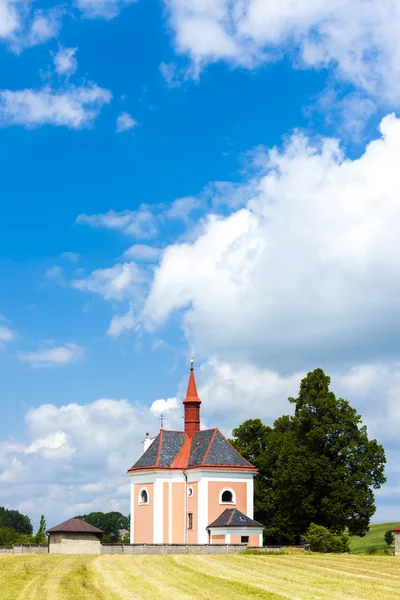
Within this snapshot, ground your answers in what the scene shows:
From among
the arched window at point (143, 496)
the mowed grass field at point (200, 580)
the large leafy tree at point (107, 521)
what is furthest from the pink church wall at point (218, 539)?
the large leafy tree at point (107, 521)

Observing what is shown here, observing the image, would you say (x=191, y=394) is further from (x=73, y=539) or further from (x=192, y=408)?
(x=73, y=539)

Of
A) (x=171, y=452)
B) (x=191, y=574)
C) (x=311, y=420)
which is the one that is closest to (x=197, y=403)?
(x=171, y=452)

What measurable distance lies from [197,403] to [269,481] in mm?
10534

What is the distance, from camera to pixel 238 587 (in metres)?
26.7

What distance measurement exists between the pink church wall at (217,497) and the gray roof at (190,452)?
1.56 meters

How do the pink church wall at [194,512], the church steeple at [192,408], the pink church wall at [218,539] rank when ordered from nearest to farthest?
the pink church wall at [218,539] < the pink church wall at [194,512] < the church steeple at [192,408]

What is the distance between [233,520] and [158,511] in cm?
731

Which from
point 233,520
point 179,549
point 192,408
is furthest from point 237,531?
point 192,408

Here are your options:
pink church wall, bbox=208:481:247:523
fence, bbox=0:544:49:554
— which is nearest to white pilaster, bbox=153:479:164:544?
pink church wall, bbox=208:481:247:523

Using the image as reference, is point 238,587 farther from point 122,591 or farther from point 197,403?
point 197,403

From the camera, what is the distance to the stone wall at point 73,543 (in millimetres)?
57306

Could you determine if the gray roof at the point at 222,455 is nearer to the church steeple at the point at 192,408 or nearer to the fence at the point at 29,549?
the church steeple at the point at 192,408

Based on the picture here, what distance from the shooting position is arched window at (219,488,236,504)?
64.2 meters

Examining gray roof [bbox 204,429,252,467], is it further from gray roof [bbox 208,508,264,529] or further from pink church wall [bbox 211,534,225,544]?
pink church wall [bbox 211,534,225,544]
